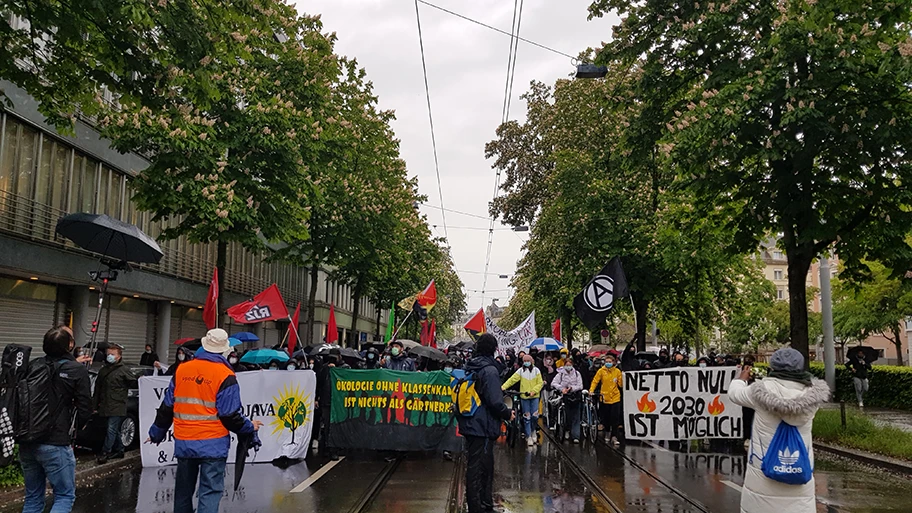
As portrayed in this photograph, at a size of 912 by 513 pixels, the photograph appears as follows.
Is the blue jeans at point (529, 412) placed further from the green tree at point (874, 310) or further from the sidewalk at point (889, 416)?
the green tree at point (874, 310)

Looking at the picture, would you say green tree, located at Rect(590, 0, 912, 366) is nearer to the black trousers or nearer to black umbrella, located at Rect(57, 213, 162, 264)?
the black trousers

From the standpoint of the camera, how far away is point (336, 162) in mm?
23359

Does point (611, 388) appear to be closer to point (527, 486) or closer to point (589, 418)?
point (589, 418)

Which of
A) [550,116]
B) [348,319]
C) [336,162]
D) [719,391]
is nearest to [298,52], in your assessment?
[336,162]

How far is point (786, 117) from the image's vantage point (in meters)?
12.1

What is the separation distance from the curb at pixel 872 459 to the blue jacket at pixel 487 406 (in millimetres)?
7446

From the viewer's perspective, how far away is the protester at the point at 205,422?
20.5ft

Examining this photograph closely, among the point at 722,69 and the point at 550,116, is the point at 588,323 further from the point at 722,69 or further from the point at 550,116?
the point at 550,116

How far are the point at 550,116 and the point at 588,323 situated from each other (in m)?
20.6

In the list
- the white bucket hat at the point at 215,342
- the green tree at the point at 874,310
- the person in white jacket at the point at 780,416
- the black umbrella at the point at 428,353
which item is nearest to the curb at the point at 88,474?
the white bucket hat at the point at 215,342

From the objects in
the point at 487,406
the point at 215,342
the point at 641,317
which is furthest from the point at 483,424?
the point at 641,317

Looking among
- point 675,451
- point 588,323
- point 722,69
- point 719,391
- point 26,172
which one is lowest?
point 675,451

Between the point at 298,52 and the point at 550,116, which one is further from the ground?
the point at 550,116

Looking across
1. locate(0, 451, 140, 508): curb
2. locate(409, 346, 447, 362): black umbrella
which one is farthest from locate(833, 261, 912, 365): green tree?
locate(0, 451, 140, 508): curb
